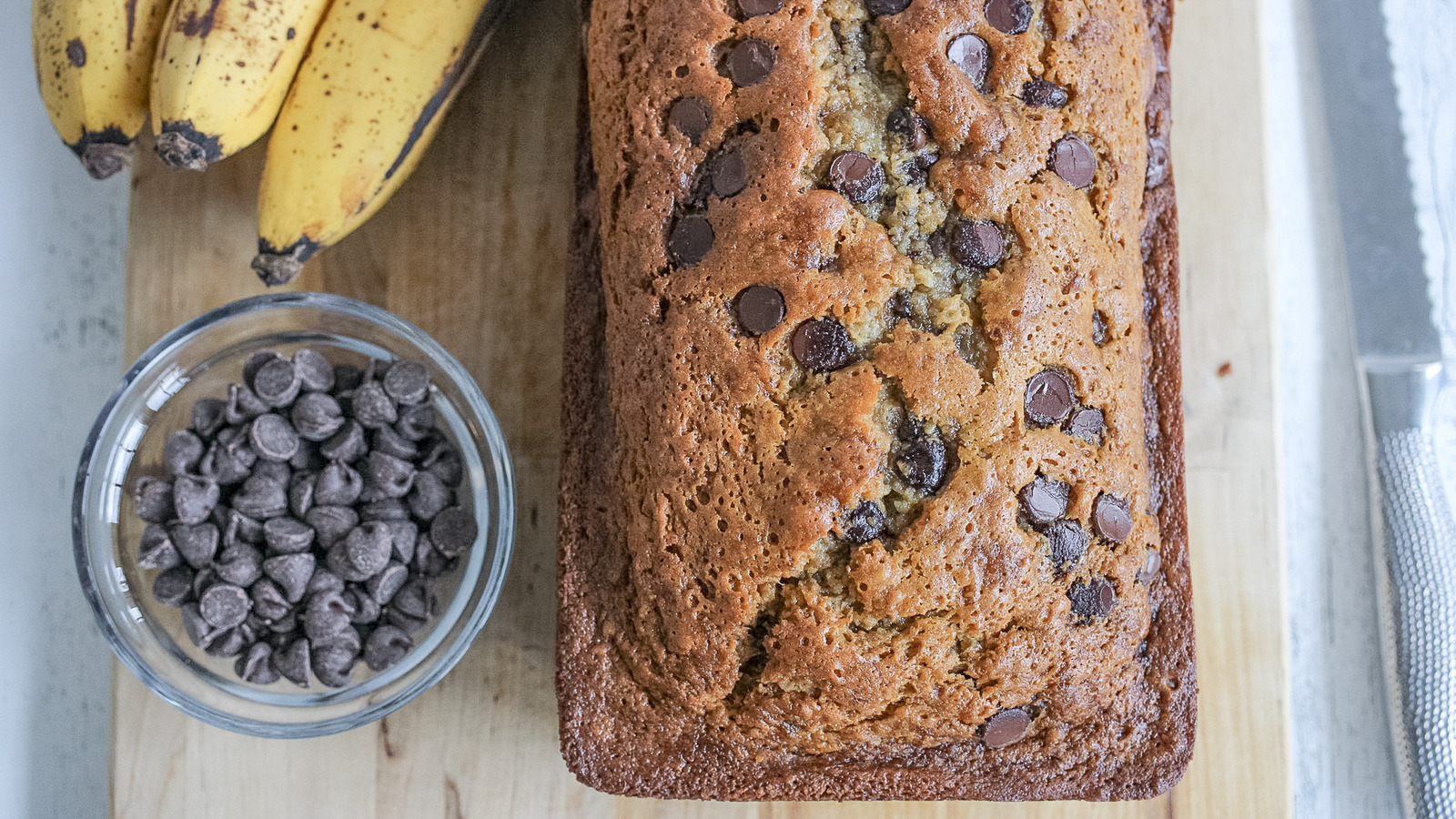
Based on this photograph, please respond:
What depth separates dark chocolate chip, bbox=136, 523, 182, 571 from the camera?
1504 millimetres

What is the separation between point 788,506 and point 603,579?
0.34 meters

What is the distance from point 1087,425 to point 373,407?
1.05m

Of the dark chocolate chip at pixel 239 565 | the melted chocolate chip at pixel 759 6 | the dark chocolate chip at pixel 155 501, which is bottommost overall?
the dark chocolate chip at pixel 239 565

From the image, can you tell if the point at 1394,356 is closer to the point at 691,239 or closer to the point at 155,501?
the point at 691,239

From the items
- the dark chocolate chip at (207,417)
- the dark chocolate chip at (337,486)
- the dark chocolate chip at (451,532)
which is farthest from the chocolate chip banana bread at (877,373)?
the dark chocolate chip at (207,417)

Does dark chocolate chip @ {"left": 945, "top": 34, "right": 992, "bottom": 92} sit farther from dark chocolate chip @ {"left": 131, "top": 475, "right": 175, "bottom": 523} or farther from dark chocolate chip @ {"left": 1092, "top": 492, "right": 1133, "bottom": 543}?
dark chocolate chip @ {"left": 131, "top": 475, "right": 175, "bottom": 523}

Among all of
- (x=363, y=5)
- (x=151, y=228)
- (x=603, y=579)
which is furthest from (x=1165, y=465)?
(x=151, y=228)

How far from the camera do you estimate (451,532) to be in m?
1.55

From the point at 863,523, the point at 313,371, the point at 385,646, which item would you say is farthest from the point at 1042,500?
the point at 313,371

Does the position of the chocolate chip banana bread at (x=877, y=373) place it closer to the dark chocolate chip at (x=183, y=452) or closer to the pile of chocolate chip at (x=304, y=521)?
the pile of chocolate chip at (x=304, y=521)

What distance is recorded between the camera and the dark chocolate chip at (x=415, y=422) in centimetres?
156

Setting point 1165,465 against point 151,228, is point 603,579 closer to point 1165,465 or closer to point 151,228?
point 1165,465

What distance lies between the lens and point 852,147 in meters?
1.29

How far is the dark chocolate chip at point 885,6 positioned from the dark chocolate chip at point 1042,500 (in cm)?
63
